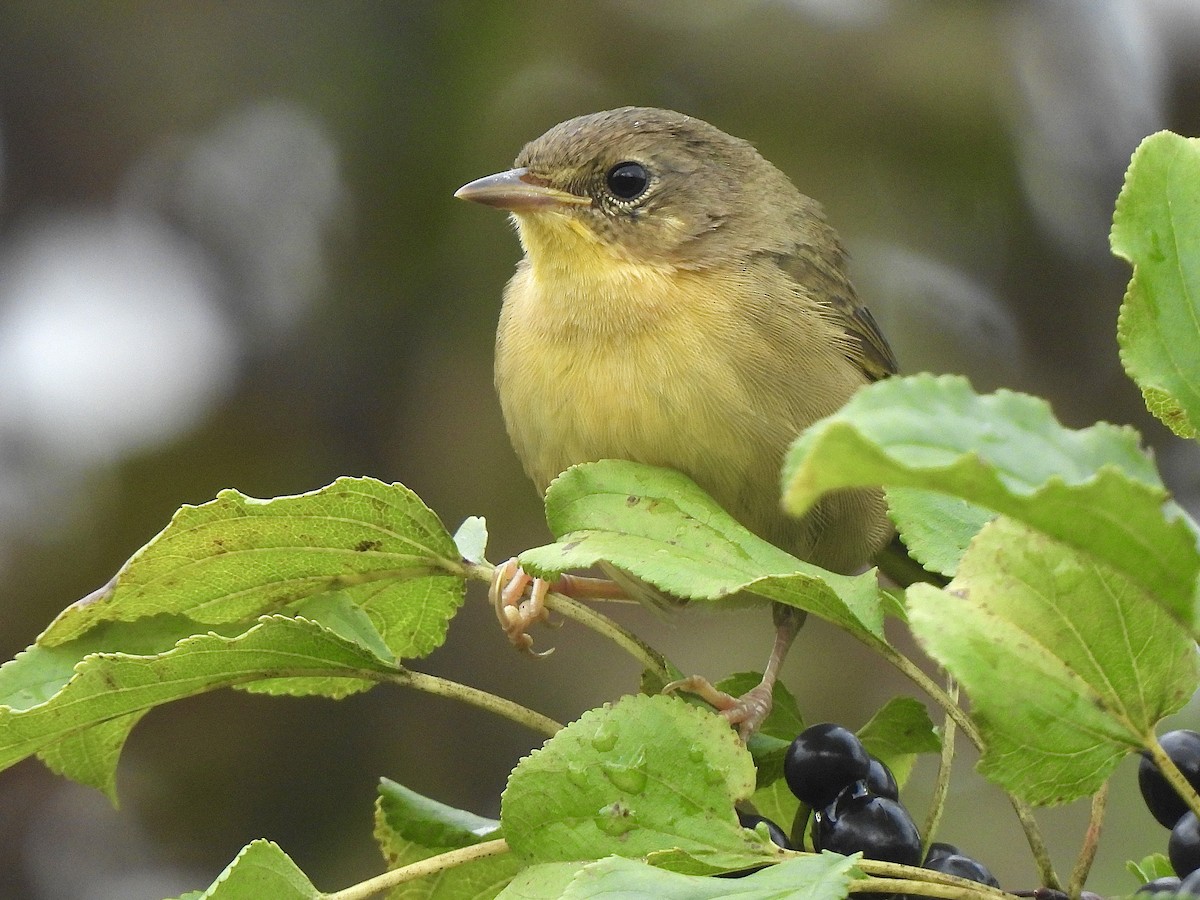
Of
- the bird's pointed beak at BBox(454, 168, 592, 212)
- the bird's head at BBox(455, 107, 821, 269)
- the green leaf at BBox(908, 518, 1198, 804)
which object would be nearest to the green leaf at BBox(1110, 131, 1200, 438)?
the green leaf at BBox(908, 518, 1198, 804)

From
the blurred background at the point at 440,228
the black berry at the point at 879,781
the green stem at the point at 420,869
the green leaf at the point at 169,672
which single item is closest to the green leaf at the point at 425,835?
the green stem at the point at 420,869

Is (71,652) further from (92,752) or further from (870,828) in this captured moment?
(870,828)

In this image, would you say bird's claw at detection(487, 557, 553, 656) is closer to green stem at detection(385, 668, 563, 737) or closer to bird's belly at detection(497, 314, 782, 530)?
bird's belly at detection(497, 314, 782, 530)

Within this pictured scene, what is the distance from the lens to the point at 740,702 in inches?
78.4

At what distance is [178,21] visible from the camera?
550 centimetres

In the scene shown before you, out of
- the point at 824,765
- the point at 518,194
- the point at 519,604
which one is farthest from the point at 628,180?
the point at 824,765

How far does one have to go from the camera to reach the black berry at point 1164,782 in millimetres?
1602

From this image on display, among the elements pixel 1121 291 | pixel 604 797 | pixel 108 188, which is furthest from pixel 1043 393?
pixel 604 797

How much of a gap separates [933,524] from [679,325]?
1.13 m

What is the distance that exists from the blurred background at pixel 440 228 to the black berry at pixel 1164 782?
11.4 feet

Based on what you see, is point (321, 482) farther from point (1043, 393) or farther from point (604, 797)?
point (604, 797)

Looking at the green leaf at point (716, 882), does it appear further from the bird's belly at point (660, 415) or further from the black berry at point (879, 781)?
the bird's belly at point (660, 415)

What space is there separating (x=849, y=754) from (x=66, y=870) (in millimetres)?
3889

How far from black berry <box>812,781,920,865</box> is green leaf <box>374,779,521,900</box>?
18.8 inches
